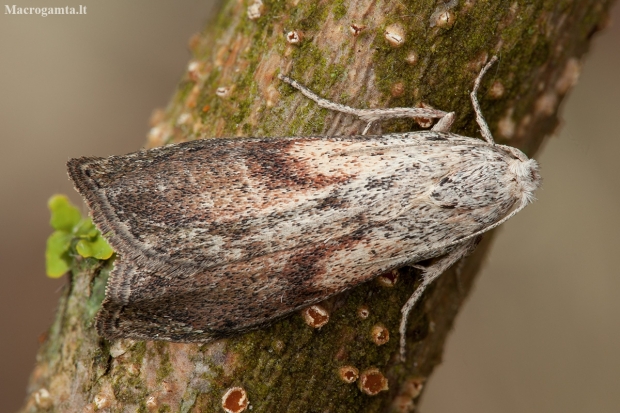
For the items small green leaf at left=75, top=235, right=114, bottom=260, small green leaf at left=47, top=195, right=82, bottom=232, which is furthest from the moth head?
small green leaf at left=47, top=195, right=82, bottom=232

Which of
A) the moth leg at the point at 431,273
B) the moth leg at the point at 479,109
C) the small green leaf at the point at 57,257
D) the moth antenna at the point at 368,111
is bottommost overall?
the small green leaf at the point at 57,257

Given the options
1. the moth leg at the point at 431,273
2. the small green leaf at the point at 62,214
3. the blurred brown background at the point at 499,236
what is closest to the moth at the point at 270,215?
the moth leg at the point at 431,273

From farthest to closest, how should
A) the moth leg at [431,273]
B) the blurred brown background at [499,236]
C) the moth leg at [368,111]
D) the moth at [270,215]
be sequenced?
the blurred brown background at [499,236] < the moth leg at [431,273] < the moth leg at [368,111] < the moth at [270,215]

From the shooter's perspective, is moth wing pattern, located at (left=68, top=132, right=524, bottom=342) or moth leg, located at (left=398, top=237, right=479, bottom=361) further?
moth leg, located at (left=398, top=237, right=479, bottom=361)

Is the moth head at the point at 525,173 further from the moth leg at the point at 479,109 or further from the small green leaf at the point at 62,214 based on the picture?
the small green leaf at the point at 62,214

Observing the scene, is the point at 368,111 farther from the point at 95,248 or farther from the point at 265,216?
the point at 95,248

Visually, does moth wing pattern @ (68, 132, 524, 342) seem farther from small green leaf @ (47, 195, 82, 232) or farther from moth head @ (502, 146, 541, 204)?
small green leaf @ (47, 195, 82, 232)

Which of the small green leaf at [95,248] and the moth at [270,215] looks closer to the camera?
the moth at [270,215]
